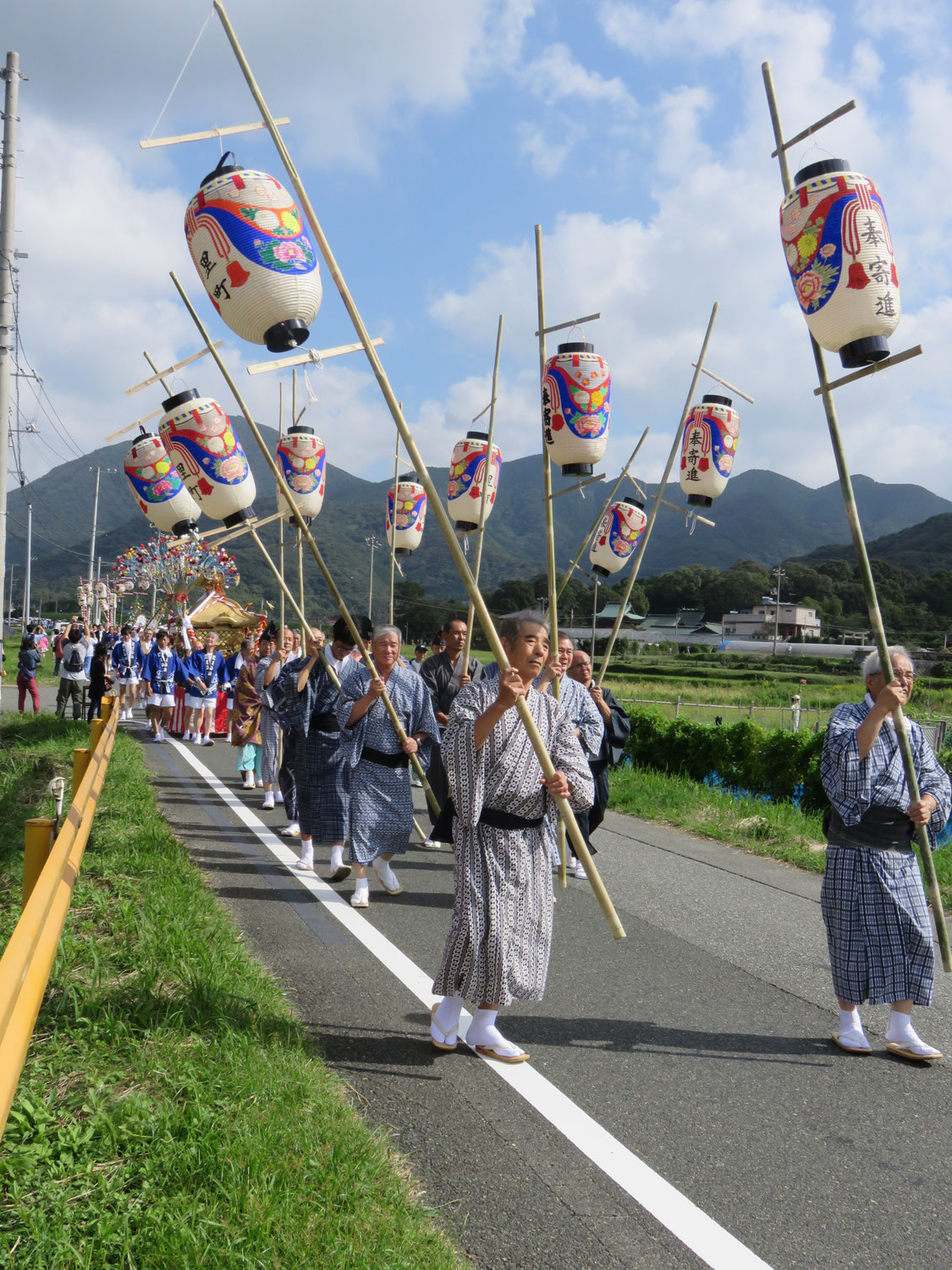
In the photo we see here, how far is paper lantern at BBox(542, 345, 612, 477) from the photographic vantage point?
686 centimetres

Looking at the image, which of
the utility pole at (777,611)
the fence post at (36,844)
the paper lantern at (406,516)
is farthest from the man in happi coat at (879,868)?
the utility pole at (777,611)

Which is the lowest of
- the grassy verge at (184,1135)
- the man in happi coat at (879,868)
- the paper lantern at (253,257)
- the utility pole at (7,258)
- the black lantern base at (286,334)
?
the grassy verge at (184,1135)

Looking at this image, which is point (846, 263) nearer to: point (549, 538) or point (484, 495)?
point (549, 538)

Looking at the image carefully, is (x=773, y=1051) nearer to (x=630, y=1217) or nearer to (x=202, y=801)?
(x=630, y=1217)

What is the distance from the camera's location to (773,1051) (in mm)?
4129

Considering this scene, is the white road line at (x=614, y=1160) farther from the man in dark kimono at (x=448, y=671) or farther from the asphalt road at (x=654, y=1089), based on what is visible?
the man in dark kimono at (x=448, y=671)

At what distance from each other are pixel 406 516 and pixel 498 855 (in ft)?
23.0

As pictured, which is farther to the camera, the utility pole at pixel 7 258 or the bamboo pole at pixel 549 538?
the utility pole at pixel 7 258

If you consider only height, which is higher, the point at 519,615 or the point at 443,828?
the point at 519,615

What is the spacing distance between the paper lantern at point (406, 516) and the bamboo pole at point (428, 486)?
6.22 meters

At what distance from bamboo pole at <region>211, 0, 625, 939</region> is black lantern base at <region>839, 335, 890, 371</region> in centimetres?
202

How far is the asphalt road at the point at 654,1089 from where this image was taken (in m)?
2.81

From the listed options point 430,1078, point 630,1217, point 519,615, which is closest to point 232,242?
point 519,615

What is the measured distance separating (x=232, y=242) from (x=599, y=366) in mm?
3010
